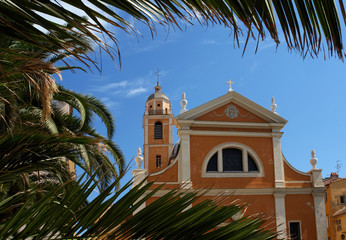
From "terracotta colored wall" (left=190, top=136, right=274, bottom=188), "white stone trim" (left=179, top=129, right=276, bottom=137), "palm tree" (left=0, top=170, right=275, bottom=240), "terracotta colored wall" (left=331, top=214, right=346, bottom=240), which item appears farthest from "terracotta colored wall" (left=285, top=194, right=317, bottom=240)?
"palm tree" (left=0, top=170, right=275, bottom=240)

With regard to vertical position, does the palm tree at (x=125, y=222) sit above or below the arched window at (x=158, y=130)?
below

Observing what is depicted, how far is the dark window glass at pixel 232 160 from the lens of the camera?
17.7 m

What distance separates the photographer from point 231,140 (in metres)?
18.0

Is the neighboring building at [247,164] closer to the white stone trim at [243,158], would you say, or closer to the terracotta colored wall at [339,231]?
the white stone trim at [243,158]

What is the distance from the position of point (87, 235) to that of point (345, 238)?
90.3 ft

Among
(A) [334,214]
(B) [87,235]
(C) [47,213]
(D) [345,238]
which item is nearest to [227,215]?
(B) [87,235]

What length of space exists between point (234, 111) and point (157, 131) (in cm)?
1892

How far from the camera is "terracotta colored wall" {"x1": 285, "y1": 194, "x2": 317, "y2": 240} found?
1747cm

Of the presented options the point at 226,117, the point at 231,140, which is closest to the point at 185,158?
the point at 231,140

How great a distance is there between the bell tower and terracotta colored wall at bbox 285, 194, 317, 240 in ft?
57.2

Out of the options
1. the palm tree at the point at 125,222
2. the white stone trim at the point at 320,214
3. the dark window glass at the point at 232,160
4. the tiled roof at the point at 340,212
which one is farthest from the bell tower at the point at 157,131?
the palm tree at the point at 125,222

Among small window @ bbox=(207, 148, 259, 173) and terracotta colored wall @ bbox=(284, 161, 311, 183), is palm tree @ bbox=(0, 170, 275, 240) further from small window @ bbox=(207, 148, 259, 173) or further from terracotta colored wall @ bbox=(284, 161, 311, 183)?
terracotta colored wall @ bbox=(284, 161, 311, 183)

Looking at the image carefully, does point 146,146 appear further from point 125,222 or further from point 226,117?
point 125,222

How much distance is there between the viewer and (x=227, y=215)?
6.24ft
